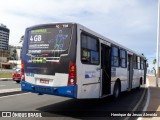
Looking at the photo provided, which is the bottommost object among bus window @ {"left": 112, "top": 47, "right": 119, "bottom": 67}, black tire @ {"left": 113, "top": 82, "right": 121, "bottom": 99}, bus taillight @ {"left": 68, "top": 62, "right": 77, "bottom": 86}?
black tire @ {"left": 113, "top": 82, "right": 121, "bottom": 99}

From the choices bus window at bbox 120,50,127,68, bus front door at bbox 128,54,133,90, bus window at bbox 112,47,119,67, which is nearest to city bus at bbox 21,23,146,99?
bus window at bbox 112,47,119,67

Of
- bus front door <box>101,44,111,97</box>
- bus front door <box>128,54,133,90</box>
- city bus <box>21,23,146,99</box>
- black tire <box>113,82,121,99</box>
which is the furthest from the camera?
bus front door <box>128,54,133,90</box>

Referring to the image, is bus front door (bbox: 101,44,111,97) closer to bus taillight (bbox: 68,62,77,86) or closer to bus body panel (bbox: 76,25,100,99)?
bus body panel (bbox: 76,25,100,99)

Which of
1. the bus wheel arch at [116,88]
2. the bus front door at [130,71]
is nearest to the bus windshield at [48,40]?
the bus wheel arch at [116,88]

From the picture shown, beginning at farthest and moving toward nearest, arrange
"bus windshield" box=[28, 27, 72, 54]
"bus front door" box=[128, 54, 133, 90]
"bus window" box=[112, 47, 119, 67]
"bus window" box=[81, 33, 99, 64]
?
"bus front door" box=[128, 54, 133, 90] < "bus window" box=[112, 47, 119, 67] < "bus window" box=[81, 33, 99, 64] < "bus windshield" box=[28, 27, 72, 54]

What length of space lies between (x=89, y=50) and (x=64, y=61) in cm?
140

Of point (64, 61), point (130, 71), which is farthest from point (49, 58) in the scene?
point (130, 71)

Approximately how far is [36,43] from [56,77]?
1.75 meters

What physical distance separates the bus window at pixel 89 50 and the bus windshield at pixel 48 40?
631 mm

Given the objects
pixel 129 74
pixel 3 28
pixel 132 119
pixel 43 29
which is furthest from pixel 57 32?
pixel 3 28

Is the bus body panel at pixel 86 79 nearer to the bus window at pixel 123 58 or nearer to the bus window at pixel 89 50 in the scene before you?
the bus window at pixel 89 50

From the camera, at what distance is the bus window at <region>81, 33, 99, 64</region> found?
385 inches

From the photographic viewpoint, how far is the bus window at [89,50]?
32.1 ft

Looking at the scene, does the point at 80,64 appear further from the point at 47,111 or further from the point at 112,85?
the point at 112,85
